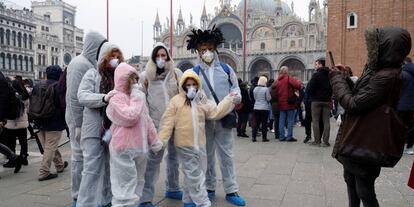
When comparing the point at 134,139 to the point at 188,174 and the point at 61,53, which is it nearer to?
the point at 188,174

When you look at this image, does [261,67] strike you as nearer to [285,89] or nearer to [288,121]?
[288,121]

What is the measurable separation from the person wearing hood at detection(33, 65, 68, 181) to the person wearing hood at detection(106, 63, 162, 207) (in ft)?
8.45

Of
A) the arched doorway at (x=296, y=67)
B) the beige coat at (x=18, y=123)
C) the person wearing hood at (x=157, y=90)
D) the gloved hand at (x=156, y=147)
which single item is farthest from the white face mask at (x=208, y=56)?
the arched doorway at (x=296, y=67)

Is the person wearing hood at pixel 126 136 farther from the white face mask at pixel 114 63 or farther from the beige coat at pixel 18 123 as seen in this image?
the beige coat at pixel 18 123

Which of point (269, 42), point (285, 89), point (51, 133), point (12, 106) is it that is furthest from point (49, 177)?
point (269, 42)

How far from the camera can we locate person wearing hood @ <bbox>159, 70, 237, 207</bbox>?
409 centimetres

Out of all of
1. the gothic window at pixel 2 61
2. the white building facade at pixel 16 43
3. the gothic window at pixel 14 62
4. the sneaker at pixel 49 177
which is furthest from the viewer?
the gothic window at pixel 14 62

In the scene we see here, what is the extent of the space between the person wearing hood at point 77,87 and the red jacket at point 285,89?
21.0 ft

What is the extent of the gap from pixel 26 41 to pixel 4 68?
789cm

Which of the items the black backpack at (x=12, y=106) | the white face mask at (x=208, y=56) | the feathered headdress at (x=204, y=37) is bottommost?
the black backpack at (x=12, y=106)

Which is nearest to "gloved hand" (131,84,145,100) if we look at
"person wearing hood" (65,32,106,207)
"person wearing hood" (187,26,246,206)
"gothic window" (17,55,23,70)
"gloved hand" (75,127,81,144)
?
"person wearing hood" (65,32,106,207)

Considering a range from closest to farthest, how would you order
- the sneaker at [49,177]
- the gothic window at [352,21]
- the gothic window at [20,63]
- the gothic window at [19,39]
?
the sneaker at [49,177], the gothic window at [352,21], the gothic window at [20,63], the gothic window at [19,39]

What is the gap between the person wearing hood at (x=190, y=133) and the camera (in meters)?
4.09

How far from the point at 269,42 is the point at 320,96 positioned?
47337mm
